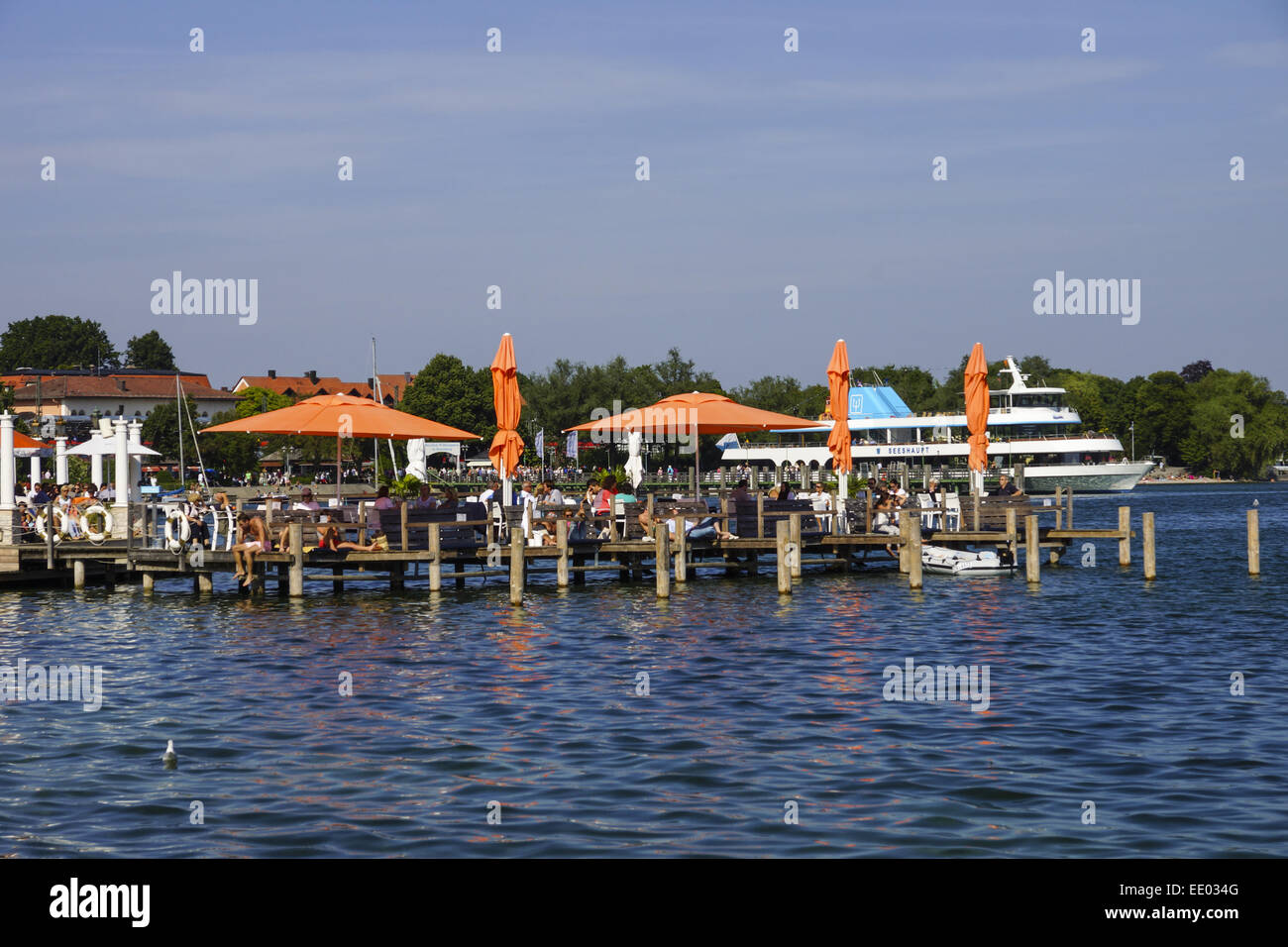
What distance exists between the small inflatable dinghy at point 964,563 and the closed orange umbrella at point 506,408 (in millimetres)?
9296

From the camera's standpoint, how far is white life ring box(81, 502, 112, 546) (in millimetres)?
25375

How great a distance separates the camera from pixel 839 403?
98.2 feet

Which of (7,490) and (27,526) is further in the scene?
(27,526)

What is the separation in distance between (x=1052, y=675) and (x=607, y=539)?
37.7ft

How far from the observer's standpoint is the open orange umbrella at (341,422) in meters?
23.8

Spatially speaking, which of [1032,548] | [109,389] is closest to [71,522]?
[1032,548]

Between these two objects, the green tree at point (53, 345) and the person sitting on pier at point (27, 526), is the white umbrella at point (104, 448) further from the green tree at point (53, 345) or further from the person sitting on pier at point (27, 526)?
the green tree at point (53, 345)

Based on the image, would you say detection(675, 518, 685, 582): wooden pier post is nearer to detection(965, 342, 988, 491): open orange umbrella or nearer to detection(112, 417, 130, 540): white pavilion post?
detection(965, 342, 988, 491): open orange umbrella

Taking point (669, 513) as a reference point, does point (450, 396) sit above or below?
above

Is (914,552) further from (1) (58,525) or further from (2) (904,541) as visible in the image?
(1) (58,525)

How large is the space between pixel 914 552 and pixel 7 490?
17041mm

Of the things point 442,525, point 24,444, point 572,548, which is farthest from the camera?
point 24,444

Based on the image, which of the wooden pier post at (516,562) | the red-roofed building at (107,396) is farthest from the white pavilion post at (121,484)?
the red-roofed building at (107,396)
